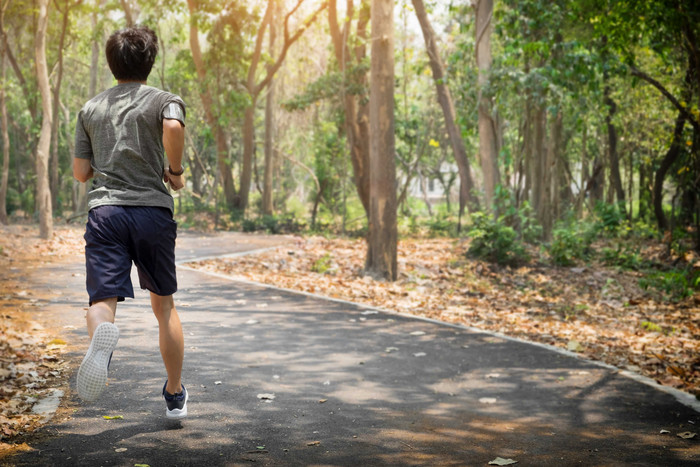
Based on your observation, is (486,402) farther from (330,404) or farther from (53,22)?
(53,22)

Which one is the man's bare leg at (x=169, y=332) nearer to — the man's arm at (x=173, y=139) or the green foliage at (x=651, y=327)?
the man's arm at (x=173, y=139)

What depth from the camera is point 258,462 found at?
3.92 metres

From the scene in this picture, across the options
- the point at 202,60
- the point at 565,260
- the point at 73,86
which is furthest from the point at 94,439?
the point at 73,86

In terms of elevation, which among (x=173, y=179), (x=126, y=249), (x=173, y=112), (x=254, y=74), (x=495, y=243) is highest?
(x=254, y=74)

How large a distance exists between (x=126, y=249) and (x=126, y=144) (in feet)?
1.77

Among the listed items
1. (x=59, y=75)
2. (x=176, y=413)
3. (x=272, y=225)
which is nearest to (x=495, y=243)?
(x=272, y=225)

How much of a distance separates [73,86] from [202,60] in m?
15.3

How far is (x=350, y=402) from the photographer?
5.55m

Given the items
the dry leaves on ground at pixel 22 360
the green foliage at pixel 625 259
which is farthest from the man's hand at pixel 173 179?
the green foliage at pixel 625 259

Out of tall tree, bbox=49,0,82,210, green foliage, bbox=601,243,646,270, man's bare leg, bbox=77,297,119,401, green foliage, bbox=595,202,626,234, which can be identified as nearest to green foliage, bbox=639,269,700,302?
green foliage, bbox=601,243,646,270

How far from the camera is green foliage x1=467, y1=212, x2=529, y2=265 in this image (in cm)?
1562

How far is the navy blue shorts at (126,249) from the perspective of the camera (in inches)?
147

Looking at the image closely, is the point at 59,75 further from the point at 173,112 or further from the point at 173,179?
the point at 173,112

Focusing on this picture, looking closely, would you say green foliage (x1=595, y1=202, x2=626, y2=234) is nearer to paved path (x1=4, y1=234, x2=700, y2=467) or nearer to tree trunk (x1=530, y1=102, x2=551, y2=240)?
tree trunk (x1=530, y1=102, x2=551, y2=240)
